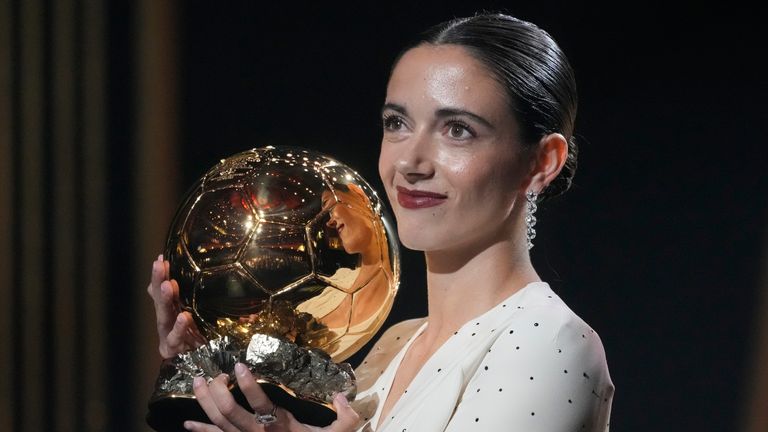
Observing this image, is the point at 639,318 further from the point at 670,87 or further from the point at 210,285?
the point at 210,285

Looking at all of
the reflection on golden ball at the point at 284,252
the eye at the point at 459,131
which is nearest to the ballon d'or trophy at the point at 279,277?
the reflection on golden ball at the point at 284,252

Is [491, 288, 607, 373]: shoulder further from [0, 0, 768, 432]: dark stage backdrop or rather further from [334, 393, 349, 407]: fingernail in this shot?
[0, 0, 768, 432]: dark stage backdrop

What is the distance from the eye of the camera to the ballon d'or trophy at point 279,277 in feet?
3.71

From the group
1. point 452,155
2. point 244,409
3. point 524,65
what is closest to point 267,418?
point 244,409

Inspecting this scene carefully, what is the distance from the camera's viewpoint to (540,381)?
44.2 inches

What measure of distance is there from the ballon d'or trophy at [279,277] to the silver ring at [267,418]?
14mm

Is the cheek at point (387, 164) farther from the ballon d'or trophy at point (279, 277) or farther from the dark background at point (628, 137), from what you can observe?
the dark background at point (628, 137)

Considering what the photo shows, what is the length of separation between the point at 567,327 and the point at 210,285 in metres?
0.39

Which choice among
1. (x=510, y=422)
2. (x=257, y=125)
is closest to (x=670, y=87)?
(x=257, y=125)

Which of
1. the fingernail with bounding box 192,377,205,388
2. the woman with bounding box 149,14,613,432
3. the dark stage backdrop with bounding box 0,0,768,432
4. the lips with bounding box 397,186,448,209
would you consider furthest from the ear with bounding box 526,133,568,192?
the dark stage backdrop with bounding box 0,0,768,432

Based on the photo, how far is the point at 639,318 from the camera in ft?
7.75

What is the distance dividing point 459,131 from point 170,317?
16.5 inches

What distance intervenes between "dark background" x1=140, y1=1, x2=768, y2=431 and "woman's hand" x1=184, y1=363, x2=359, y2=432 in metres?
1.28

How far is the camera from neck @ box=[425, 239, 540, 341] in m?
1.28
